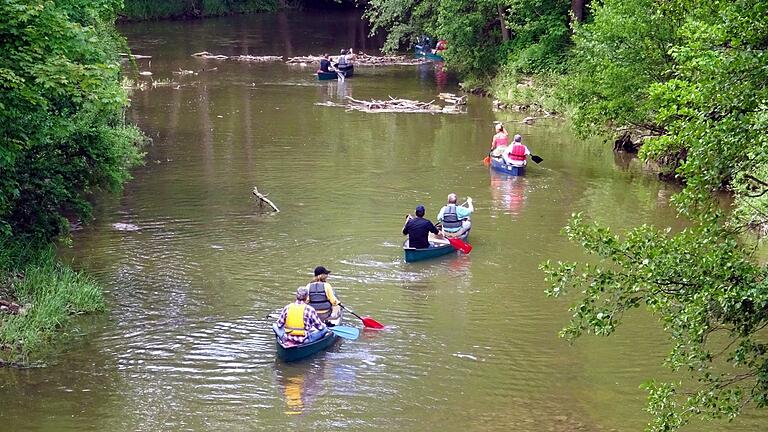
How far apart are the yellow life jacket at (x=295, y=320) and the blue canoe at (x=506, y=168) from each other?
12979mm

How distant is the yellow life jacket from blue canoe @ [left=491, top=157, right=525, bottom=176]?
1298 centimetres

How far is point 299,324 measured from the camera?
47.8 feet

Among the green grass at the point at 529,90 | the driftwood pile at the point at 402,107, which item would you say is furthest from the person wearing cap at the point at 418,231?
the driftwood pile at the point at 402,107

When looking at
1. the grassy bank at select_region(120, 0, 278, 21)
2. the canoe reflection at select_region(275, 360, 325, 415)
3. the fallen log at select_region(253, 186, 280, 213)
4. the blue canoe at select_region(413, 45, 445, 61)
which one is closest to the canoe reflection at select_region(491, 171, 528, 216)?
the fallen log at select_region(253, 186, 280, 213)

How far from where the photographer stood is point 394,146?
1203 inches

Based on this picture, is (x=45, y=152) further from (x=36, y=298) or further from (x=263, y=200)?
(x=263, y=200)

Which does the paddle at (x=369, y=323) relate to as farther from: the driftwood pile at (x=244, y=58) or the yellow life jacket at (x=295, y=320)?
the driftwood pile at (x=244, y=58)

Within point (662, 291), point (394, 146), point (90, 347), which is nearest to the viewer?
point (662, 291)

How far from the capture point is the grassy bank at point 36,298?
14.3 m

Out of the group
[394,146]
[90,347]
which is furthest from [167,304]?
[394,146]

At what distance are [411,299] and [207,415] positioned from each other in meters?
5.61

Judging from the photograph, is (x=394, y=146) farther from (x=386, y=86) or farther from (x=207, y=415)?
(x=207, y=415)

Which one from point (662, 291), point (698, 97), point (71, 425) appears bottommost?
point (71, 425)

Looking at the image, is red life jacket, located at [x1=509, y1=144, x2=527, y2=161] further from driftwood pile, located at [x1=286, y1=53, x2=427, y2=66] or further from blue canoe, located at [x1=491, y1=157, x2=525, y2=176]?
driftwood pile, located at [x1=286, y1=53, x2=427, y2=66]
